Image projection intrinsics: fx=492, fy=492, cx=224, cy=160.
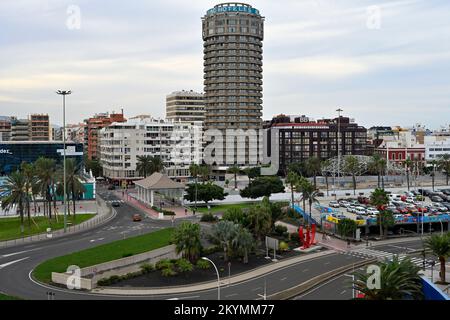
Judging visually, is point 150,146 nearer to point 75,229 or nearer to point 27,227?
point 27,227

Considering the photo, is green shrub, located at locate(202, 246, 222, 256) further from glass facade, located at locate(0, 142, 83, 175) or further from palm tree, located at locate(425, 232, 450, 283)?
glass facade, located at locate(0, 142, 83, 175)

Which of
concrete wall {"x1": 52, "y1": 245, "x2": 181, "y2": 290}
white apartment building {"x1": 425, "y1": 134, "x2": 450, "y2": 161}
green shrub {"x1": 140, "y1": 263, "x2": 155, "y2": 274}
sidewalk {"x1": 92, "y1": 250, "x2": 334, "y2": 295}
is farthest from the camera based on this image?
white apartment building {"x1": 425, "y1": 134, "x2": 450, "y2": 161}

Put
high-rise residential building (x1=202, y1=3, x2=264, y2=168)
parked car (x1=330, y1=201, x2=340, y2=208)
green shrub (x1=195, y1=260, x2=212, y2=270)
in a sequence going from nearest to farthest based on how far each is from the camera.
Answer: green shrub (x1=195, y1=260, x2=212, y2=270)
parked car (x1=330, y1=201, x2=340, y2=208)
high-rise residential building (x1=202, y1=3, x2=264, y2=168)

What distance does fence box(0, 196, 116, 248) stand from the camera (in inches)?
2562

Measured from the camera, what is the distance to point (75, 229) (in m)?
74.8

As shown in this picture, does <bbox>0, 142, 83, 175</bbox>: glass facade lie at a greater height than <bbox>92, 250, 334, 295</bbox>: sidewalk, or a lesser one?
greater

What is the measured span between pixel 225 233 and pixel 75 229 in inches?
1218

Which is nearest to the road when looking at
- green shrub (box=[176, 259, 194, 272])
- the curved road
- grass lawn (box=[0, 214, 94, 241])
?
the curved road

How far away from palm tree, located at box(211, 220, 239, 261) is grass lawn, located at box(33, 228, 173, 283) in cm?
704

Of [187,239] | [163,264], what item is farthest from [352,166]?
[163,264]

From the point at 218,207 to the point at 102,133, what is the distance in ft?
236

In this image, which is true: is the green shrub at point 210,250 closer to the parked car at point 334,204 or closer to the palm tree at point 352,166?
the parked car at point 334,204
